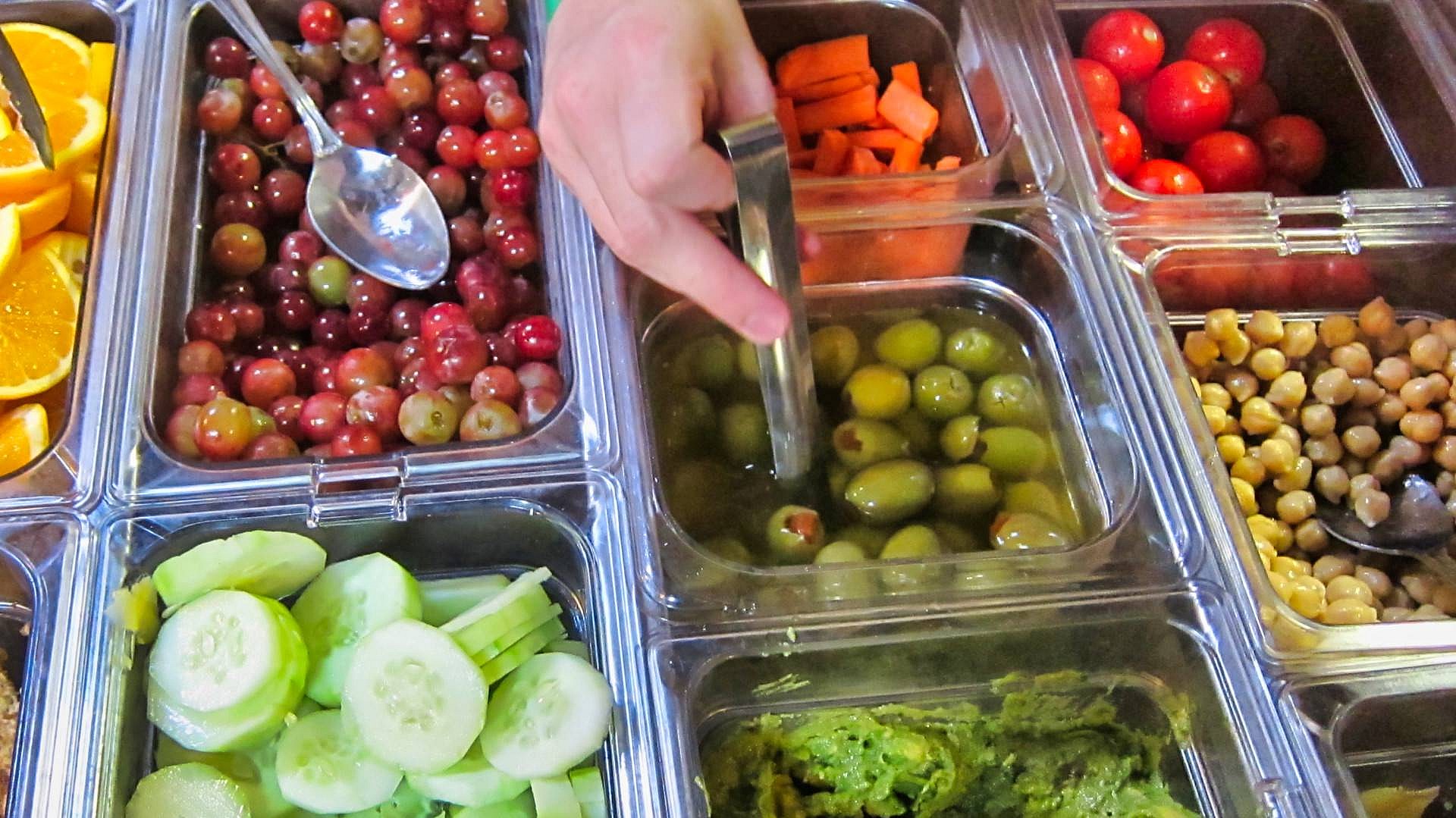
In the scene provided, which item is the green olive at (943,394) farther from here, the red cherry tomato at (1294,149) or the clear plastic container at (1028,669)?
the red cherry tomato at (1294,149)

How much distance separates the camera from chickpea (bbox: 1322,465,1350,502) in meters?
1.32

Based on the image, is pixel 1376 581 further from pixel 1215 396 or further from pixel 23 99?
pixel 23 99

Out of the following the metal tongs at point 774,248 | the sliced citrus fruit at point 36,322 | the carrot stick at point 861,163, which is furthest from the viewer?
the carrot stick at point 861,163

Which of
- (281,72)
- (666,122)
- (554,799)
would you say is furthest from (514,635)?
(281,72)

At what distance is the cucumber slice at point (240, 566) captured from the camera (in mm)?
978

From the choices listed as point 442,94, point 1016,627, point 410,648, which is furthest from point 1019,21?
point 410,648

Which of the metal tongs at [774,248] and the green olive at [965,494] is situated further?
the green olive at [965,494]

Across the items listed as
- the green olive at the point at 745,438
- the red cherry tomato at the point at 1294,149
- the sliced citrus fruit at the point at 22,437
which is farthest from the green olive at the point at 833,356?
the sliced citrus fruit at the point at 22,437

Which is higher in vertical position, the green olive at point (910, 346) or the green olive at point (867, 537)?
the green olive at point (910, 346)

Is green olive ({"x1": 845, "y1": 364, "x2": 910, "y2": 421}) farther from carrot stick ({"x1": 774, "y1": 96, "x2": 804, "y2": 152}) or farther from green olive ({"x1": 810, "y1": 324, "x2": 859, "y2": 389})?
carrot stick ({"x1": 774, "y1": 96, "x2": 804, "y2": 152})

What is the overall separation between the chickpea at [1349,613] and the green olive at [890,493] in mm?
431

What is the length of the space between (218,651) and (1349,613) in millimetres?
1125

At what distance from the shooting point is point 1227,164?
5.14 ft

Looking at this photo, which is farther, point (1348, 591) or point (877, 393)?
point (877, 393)
